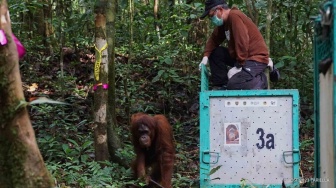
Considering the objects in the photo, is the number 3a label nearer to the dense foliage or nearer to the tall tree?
the dense foliage

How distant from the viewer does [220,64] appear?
579 centimetres

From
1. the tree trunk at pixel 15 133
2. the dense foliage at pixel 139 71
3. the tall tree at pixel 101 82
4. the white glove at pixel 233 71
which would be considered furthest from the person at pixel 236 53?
the tree trunk at pixel 15 133

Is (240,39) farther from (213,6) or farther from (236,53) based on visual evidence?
(213,6)

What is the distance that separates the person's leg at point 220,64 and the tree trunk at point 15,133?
3248 mm

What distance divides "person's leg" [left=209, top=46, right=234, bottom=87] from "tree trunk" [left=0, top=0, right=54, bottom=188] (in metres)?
3.25

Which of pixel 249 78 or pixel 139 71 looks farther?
pixel 139 71

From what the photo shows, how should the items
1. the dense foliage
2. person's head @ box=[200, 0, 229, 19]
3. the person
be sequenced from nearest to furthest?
the person → person's head @ box=[200, 0, 229, 19] → the dense foliage

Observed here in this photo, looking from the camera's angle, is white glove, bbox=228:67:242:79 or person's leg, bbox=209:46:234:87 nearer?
white glove, bbox=228:67:242:79

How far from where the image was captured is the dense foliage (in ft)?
22.0

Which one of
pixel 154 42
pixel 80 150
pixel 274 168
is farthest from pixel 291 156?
pixel 154 42

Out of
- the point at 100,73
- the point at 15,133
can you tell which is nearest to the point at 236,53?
the point at 100,73

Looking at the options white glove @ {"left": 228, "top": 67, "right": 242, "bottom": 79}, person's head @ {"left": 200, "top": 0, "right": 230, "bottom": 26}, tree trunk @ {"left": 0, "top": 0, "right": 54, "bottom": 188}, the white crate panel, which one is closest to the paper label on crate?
the white crate panel

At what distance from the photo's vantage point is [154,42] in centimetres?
982

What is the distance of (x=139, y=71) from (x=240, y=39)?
12.4 ft
